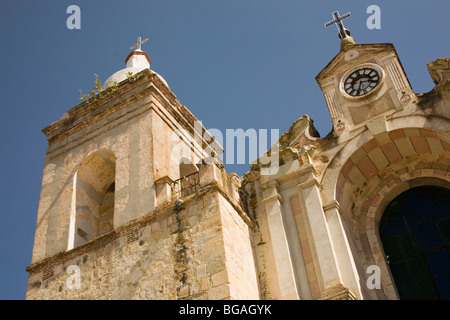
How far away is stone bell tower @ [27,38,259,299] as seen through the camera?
11.0 m

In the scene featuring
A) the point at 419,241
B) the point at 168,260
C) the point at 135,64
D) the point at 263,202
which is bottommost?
the point at 168,260

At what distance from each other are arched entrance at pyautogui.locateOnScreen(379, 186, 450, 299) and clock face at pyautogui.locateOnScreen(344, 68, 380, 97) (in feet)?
8.75

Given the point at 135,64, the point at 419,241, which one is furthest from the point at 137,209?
the point at 135,64

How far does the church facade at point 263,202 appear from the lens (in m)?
11.4

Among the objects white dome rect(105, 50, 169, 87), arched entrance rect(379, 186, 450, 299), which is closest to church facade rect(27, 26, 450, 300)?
arched entrance rect(379, 186, 450, 299)

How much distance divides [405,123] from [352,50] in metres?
2.88

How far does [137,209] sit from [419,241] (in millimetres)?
6181

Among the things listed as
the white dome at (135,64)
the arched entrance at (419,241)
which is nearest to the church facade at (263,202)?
the arched entrance at (419,241)

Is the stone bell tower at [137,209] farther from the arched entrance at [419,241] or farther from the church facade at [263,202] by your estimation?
the arched entrance at [419,241]

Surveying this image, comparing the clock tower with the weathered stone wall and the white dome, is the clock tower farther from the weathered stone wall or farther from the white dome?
the white dome

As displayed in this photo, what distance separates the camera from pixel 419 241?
12.5m

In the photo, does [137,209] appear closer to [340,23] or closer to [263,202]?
[263,202]
